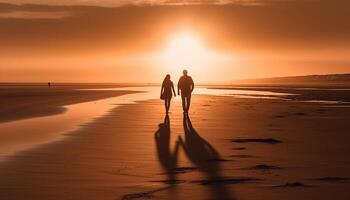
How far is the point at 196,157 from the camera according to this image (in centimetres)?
1326

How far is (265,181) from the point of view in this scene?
31.9 feet

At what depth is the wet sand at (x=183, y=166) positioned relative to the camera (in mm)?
8805

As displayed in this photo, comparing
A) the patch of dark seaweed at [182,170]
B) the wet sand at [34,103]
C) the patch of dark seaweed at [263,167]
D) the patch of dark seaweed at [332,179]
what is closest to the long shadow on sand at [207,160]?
the patch of dark seaweed at [182,170]

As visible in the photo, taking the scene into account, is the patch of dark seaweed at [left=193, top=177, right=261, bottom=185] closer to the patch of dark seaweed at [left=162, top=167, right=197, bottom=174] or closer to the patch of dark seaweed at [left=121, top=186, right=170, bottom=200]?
the patch of dark seaweed at [left=162, top=167, right=197, bottom=174]

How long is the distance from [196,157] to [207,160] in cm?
69

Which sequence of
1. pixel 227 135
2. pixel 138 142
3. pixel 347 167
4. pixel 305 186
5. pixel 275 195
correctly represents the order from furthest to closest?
pixel 227 135 → pixel 138 142 → pixel 347 167 → pixel 305 186 → pixel 275 195

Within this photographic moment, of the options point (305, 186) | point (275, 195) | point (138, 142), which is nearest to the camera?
point (275, 195)

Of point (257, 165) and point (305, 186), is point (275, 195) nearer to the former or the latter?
point (305, 186)

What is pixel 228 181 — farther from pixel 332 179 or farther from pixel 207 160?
pixel 207 160

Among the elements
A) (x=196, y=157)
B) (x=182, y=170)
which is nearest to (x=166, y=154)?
(x=196, y=157)

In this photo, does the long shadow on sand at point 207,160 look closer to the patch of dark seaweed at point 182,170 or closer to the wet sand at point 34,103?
the patch of dark seaweed at point 182,170

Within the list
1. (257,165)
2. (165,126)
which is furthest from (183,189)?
(165,126)

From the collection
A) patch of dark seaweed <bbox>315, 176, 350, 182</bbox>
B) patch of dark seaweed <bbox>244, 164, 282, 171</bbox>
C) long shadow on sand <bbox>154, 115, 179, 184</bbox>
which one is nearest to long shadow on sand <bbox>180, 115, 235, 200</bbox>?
long shadow on sand <bbox>154, 115, 179, 184</bbox>

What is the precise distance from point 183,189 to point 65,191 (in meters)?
1.69
